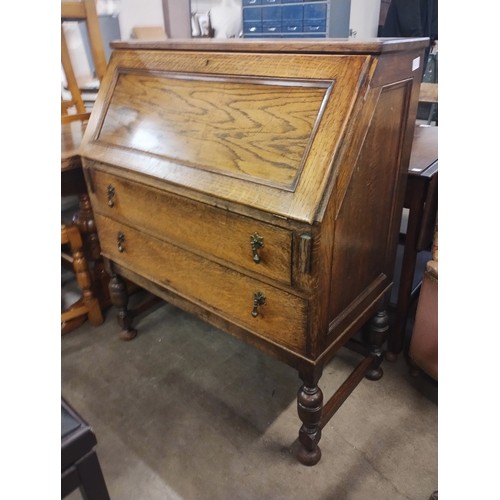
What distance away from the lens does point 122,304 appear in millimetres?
1873

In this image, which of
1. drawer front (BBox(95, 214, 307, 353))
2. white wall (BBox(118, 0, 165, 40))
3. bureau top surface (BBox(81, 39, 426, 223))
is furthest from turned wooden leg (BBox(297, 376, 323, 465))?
white wall (BBox(118, 0, 165, 40))

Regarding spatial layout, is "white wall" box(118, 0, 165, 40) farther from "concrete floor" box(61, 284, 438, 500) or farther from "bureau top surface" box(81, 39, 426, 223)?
"concrete floor" box(61, 284, 438, 500)

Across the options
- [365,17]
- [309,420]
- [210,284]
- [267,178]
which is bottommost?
[309,420]

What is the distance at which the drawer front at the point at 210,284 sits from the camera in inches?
45.2

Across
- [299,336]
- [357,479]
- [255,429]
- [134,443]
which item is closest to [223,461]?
[255,429]

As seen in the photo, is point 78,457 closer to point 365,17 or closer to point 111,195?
point 111,195

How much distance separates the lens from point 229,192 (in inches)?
42.9

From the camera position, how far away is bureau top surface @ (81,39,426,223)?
38.4 inches

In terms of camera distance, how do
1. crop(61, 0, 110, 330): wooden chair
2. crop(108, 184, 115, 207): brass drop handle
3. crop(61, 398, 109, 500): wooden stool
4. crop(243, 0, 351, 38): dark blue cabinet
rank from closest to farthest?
crop(61, 398, 109, 500): wooden stool, crop(108, 184, 115, 207): brass drop handle, crop(61, 0, 110, 330): wooden chair, crop(243, 0, 351, 38): dark blue cabinet

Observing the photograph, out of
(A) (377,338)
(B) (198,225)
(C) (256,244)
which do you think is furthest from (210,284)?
(A) (377,338)

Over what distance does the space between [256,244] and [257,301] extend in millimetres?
184

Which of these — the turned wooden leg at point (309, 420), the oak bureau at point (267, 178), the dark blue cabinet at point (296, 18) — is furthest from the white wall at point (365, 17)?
the turned wooden leg at point (309, 420)

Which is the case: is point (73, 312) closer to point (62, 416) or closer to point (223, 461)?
point (223, 461)

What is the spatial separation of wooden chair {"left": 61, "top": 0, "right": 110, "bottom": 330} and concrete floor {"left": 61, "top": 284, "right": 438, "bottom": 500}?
0.71 feet
